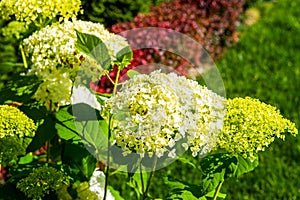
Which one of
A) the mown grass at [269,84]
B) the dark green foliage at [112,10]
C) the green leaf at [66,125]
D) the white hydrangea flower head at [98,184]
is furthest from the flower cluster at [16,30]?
the dark green foliage at [112,10]

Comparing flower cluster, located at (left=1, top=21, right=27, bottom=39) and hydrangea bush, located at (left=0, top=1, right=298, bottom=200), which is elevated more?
flower cluster, located at (left=1, top=21, right=27, bottom=39)

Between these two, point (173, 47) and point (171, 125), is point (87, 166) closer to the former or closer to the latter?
point (171, 125)

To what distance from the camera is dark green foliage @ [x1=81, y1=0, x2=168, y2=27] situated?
4.77m

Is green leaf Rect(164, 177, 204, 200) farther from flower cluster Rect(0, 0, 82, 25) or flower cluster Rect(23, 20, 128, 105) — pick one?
flower cluster Rect(0, 0, 82, 25)

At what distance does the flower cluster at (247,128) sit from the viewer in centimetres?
190

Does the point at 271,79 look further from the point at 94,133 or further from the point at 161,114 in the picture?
the point at 161,114

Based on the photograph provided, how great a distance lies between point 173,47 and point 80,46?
293cm

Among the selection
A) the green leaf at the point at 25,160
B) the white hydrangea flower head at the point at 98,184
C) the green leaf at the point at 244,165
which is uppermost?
the green leaf at the point at 244,165

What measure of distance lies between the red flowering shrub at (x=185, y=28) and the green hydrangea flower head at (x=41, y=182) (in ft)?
7.82

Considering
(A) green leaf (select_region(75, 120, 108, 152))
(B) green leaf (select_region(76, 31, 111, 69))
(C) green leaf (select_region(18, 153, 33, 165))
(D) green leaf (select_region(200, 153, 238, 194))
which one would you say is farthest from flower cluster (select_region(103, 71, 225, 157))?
(C) green leaf (select_region(18, 153, 33, 165))

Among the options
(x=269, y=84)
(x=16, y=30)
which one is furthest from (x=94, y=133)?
(x=269, y=84)

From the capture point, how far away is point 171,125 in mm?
1753

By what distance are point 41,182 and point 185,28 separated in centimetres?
336

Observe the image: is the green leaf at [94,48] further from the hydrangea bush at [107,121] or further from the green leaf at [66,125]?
the green leaf at [66,125]
